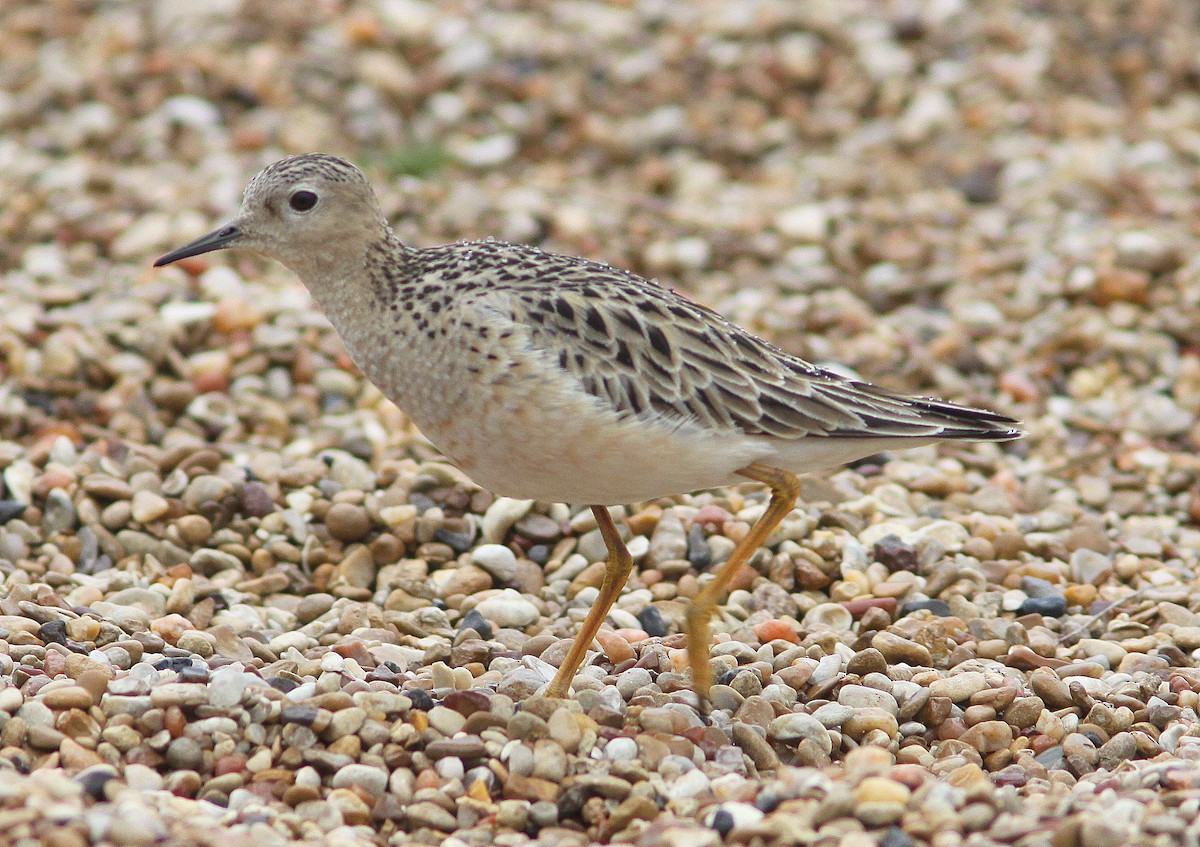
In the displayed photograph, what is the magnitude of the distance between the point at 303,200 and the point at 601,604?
2.09 m

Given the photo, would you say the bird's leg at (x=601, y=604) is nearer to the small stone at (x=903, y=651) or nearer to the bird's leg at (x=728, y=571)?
the bird's leg at (x=728, y=571)

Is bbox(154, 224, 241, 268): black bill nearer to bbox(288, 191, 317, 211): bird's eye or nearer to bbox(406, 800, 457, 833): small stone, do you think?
bbox(288, 191, 317, 211): bird's eye

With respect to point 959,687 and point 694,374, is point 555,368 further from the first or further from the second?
point 959,687

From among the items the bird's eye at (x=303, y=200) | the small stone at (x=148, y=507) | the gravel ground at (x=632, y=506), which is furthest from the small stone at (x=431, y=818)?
the small stone at (x=148, y=507)

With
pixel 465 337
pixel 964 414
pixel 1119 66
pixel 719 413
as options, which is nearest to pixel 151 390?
pixel 465 337

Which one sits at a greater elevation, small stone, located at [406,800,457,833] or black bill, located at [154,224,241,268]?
black bill, located at [154,224,241,268]

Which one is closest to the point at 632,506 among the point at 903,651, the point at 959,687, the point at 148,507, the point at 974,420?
the point at 903,651

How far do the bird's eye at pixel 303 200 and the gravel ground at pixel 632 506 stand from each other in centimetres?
182

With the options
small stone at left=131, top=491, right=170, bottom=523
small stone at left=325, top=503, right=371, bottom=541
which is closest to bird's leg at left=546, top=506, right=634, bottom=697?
small stone at left=325, top=503, right=371, bottom=541

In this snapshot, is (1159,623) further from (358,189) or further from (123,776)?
(123,776)

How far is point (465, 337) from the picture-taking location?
5.63 m

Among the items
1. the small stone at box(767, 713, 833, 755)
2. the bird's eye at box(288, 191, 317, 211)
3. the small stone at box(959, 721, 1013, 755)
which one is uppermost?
the bird's eye at box(288, 191, 317, 211)

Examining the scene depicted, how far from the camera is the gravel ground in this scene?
5.13m

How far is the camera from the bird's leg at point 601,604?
5844 mm
